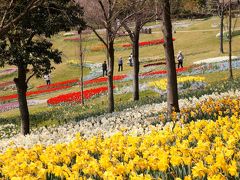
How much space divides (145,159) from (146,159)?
2.62 feet

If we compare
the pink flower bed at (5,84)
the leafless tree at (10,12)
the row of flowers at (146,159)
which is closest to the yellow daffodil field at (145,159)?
the row of flowers at (146,159)

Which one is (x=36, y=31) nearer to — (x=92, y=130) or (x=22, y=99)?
(x=22, y=99)

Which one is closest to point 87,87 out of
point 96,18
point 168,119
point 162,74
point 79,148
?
point 162,74

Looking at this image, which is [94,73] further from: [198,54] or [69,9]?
[69,9]

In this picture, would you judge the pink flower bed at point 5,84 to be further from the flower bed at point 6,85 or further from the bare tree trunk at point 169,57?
the bare tree trunk at point 169,57

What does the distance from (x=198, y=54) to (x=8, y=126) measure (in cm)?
3221

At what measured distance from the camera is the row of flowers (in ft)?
18.5

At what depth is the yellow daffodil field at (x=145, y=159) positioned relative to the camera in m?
5.68

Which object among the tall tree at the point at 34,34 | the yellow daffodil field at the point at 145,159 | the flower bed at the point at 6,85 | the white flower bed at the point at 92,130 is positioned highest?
the tall tree at the point at 34,34

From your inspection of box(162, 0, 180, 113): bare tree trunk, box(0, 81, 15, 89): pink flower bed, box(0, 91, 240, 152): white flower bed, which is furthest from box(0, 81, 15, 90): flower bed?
box(162, 0, 180, 113): bare tree trunk

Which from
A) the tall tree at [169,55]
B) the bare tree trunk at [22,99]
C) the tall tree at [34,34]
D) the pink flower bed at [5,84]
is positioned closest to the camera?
the tall tree at [169,55]

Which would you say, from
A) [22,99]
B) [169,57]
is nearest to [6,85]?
[22,99]

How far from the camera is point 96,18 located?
22141 mm

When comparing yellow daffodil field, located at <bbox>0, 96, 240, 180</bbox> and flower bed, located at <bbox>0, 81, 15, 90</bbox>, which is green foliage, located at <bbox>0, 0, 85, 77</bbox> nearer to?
yellow daffodil field, located at <bbox>0, 96, 240, 180</bbox>
